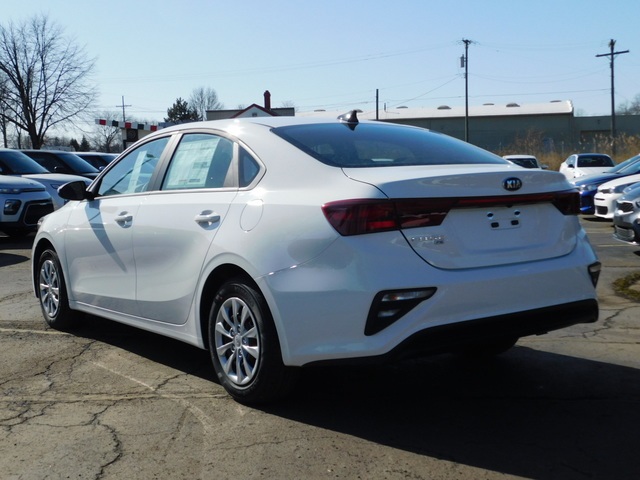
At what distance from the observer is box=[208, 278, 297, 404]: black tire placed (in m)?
4.15

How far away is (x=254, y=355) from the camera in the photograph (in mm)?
4254

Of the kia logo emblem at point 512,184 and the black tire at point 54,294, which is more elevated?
the kia logo emblem at point 512,184

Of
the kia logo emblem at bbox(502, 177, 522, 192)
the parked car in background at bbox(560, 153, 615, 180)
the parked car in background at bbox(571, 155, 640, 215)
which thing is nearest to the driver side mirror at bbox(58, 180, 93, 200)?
the kia logo emblem at bbox(502, 177, 522, 192)

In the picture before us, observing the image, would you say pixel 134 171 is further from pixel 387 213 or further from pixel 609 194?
pixel 609 194

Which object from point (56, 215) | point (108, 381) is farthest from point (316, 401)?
point (56, 215)

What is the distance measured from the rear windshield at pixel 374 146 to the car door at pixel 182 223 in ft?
1.60

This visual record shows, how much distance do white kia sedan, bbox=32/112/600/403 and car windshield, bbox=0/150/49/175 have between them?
11.2m

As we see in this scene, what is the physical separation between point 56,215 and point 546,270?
4179 mm

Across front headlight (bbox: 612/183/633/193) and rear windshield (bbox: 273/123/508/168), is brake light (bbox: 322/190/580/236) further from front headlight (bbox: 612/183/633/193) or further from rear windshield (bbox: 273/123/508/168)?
front headlight (bbox: 612/183/633/193)

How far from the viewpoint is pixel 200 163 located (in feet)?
16.5

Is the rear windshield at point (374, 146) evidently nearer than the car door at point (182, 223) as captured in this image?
Yes

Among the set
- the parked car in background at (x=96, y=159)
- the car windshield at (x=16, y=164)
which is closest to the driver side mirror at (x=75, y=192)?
the car windshield at (x=16, y=164)

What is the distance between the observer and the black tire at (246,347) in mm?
4152

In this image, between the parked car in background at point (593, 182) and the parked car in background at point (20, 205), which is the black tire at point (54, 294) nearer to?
the parked car in background at point (20, 205)
